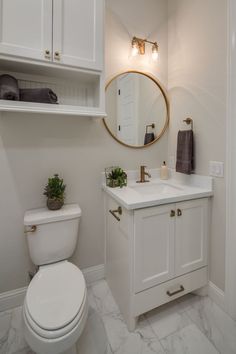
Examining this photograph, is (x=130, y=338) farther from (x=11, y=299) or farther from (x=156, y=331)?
(x=11, y=299)

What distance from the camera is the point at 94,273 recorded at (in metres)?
1.76

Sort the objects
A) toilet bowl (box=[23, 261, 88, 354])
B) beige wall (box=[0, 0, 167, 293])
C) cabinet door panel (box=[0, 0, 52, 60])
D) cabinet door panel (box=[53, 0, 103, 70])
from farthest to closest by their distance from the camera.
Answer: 1. beige wall (box=[0, 0, 167, 293])
2. cabinet door panel (box=[53, 0, 103, 70])
3. cabinet door panel (box=[0, 0, 52, 60])
4. toilet bowl (box=[23, 261, 88, 354])

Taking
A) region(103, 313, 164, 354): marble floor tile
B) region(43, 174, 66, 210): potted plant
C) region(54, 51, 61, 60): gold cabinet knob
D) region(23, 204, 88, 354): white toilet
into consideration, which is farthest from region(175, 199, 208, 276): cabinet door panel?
region(54, 51, 61, 60): gold cabinet knob

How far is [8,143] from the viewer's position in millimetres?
1383

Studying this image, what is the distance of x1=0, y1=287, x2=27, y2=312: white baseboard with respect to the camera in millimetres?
1455

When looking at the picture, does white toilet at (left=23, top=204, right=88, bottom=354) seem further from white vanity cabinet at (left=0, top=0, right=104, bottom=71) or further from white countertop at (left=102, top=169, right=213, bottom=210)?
white vanity cabinet at (left=0, top=0, right=104, bottom=71)

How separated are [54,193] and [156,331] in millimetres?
1196

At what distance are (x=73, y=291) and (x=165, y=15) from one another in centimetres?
246

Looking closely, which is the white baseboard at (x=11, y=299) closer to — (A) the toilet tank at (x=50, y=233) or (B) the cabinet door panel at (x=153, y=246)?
(A) the toilet tank at (x=50, y=233)

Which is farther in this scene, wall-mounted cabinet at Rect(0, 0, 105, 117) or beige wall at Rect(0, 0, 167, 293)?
beige wall at Rect(0, 0, 167, 293)

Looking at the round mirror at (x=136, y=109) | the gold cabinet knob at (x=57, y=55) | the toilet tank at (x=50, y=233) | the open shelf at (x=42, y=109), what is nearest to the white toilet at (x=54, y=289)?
the toilet tank at (x=50, y=233)

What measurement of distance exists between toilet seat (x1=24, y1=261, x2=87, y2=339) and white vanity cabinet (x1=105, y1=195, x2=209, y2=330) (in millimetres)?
350

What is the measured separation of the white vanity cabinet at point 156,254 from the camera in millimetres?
1230

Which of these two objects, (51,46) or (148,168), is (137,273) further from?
(51,46)
